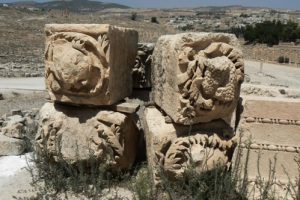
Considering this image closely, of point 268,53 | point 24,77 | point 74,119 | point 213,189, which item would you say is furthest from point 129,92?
point 268,53

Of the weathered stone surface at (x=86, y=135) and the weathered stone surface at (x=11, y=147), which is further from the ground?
the weathered stone surface at (x=86, y=135)

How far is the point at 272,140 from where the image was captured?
13.6 ft

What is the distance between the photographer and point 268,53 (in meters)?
31.7

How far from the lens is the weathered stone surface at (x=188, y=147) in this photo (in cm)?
402

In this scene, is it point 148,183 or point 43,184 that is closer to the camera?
point 148,183

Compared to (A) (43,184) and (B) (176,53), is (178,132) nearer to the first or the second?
(B) (176,53)

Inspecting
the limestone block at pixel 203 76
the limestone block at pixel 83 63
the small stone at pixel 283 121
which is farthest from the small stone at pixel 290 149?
the limestone block at pixel 83 63

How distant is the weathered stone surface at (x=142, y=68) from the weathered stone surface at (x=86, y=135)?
3.94ft

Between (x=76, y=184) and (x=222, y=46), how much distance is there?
1950mm

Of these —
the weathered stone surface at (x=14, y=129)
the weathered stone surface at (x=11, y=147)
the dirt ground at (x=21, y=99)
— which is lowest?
the dirt ground at (x=21, y=99)

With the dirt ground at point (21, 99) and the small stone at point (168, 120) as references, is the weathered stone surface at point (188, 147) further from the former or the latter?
the dirt ground at point (21, 99)

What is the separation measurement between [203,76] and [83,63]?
45.5 inches

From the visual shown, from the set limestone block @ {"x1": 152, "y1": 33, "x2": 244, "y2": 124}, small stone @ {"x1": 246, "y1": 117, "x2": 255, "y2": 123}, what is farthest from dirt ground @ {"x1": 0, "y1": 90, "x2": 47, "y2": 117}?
small stone @ {"x1": 246, "y1": 117, "x2": 255, "y2": 123}

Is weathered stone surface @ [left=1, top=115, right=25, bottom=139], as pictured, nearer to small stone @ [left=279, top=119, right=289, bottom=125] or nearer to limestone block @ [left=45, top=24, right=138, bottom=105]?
limestone block @ [left=45, top=24, right=138, bottom=105]
